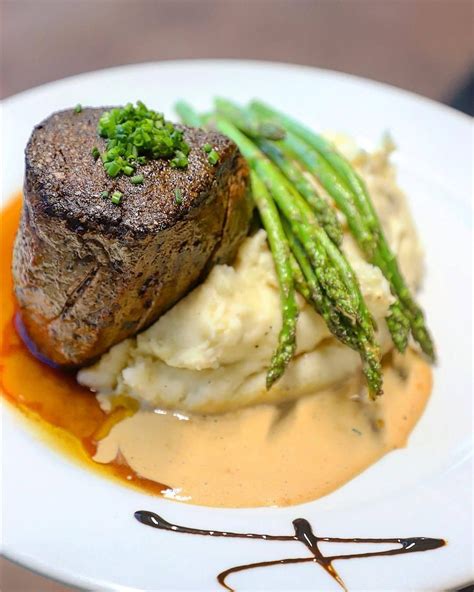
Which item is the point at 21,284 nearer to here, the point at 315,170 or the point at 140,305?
the point at 140,305

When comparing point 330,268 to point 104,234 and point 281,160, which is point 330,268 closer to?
point 281,160

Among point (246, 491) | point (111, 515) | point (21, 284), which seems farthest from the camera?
point (21, 284)

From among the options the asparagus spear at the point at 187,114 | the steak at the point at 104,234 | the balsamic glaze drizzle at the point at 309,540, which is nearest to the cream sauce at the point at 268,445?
the balsamic glaze drizzle at the point at 309,540

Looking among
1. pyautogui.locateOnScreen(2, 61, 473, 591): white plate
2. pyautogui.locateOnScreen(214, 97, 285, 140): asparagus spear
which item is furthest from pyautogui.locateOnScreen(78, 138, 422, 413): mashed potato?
pyautogui.locateOnScreen(214, 97, 285, 140): asparagus spear

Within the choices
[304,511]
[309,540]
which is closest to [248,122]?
[304,511]

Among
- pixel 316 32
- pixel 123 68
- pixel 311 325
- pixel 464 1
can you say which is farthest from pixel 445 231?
pixel 464 1
